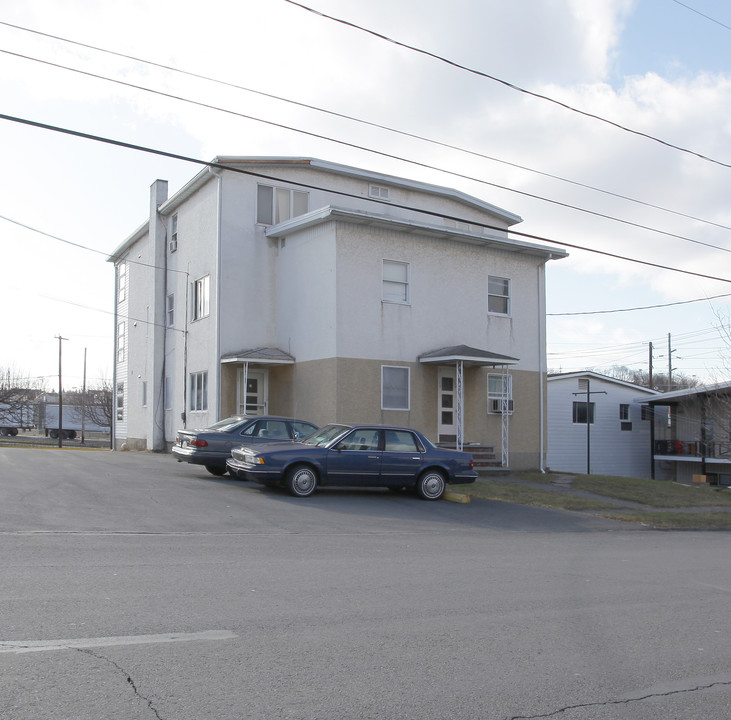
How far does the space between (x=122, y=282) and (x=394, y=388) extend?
56.5ft

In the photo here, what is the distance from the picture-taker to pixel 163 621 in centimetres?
614

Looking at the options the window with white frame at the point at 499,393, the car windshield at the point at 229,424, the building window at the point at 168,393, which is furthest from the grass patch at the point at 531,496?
the building window at the point at 168,393

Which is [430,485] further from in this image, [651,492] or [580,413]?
[580,413]

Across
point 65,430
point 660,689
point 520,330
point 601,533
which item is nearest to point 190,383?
point 520,330

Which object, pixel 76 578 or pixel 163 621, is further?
pixel 76 578

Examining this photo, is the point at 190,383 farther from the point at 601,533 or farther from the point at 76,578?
the point at 76,578

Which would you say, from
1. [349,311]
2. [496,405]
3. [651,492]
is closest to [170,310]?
[349,311]

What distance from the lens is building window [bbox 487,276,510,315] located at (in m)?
25.4

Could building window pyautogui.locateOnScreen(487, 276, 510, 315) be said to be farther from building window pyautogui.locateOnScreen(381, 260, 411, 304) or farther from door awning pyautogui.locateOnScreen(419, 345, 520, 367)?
building window pyautogui.locateOnScreen(381, 260, 411, 304)

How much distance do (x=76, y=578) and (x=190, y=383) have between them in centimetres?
1914

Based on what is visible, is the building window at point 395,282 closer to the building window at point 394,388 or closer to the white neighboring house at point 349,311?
the white neighboring house at point 349,311

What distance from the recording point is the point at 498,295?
83.8ft

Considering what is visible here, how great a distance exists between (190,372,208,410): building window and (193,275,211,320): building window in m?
1.91

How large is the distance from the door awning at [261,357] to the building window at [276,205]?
4174 mm
